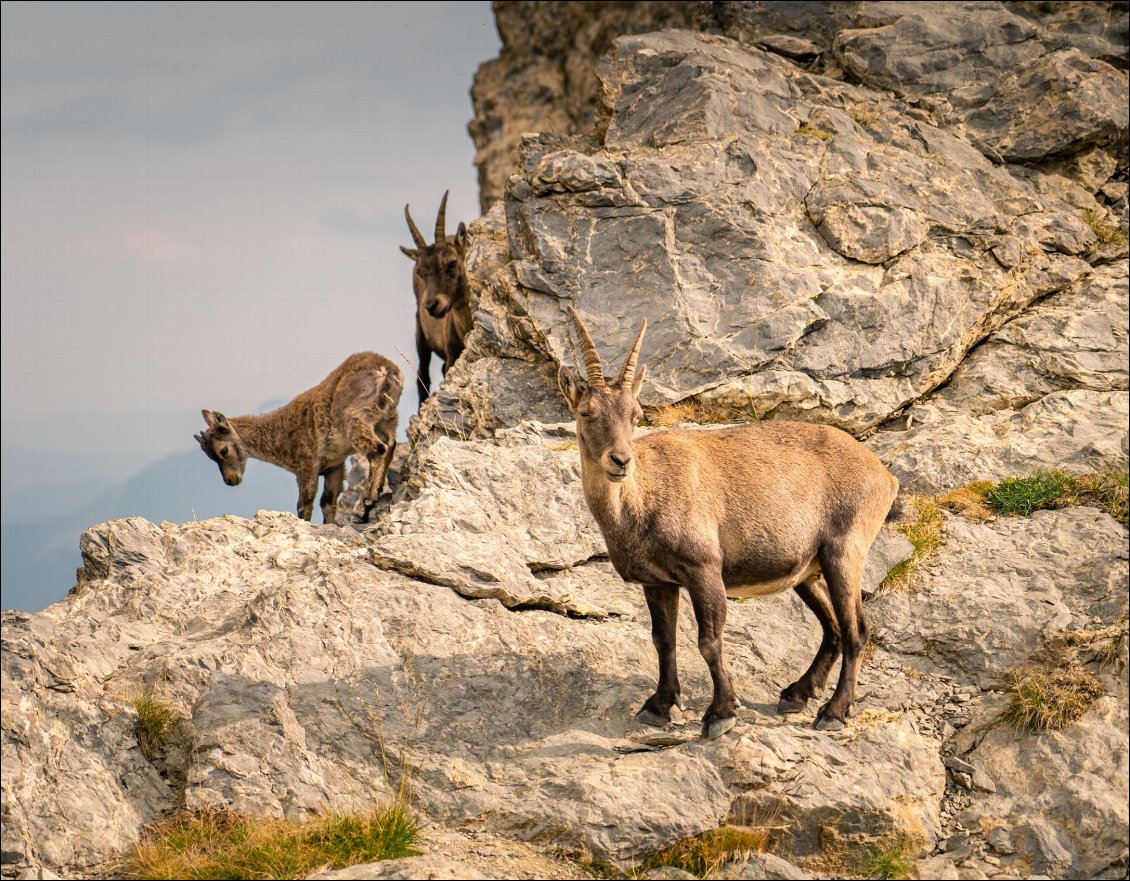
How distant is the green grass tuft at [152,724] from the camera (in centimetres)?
815

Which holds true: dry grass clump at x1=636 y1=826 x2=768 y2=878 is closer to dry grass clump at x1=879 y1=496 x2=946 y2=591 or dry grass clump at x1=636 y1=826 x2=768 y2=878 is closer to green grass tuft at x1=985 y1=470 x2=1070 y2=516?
dry grass clump at x1=879 y1=496 x2=946 y2=591

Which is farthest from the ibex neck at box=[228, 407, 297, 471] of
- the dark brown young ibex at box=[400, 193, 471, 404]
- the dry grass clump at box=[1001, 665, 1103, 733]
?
the dry grass clump at box=[1001, 665, 1103, 733]

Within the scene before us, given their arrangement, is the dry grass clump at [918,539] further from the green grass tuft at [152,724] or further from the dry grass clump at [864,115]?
the dry grass clump at [864,115]

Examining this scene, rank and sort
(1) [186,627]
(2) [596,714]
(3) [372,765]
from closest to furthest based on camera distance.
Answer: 1. (3) [372,765]
2. (2) [596,714]
3. (1) [186,627]

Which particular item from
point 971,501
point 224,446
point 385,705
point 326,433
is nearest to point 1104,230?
point 971,501

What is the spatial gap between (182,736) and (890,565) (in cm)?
626

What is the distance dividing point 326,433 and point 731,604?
23.4ft

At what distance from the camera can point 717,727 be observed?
8.09 metres

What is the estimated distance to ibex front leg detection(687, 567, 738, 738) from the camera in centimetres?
816

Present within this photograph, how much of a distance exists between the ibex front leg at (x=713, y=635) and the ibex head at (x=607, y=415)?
1.03m

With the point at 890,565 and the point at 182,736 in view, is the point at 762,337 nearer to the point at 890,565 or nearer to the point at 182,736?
the point at 890,565

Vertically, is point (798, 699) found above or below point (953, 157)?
below

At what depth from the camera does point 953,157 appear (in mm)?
14883

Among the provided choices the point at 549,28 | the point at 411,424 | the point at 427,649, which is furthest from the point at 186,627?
the point at 549,28
